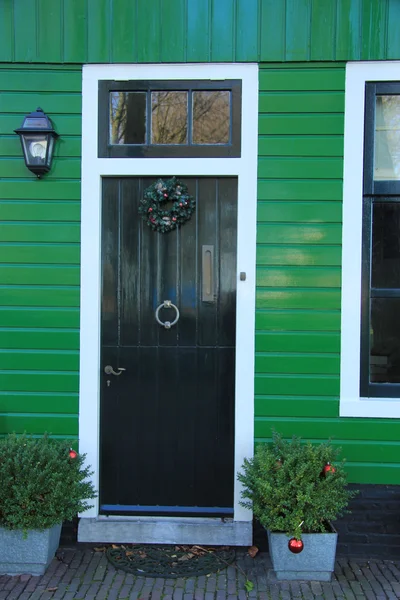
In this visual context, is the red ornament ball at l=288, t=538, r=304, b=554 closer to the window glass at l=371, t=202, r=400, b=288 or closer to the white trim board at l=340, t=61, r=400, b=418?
the white trim board at l=340, t=61, r=400, b=418

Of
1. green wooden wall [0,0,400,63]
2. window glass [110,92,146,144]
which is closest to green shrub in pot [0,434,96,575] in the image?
window glass [110,92,146,144]

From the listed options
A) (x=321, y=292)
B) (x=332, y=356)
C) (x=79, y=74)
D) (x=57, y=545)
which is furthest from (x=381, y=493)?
(x=79, y=74)

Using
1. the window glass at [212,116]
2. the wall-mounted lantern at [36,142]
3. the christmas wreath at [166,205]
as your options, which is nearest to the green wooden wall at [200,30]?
the window glass at [212,116]

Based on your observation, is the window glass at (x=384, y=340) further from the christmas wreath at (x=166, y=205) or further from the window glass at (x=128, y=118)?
the window glass at (x=128, y=118)

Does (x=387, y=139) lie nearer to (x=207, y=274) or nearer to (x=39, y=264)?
(x=207, y=274)

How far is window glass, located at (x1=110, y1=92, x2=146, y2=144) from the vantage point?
11.0 ft

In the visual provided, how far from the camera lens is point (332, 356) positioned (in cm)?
331

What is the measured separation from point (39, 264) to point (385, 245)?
7.57 feet

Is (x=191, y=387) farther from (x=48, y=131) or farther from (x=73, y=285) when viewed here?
(x=48, y=131)

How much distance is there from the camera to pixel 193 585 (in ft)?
9.49

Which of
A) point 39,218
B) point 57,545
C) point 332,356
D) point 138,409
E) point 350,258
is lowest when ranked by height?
point 57,545

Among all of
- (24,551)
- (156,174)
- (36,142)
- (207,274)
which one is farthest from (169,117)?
(24,551)

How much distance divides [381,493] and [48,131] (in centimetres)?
318

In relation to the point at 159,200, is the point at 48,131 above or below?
above
